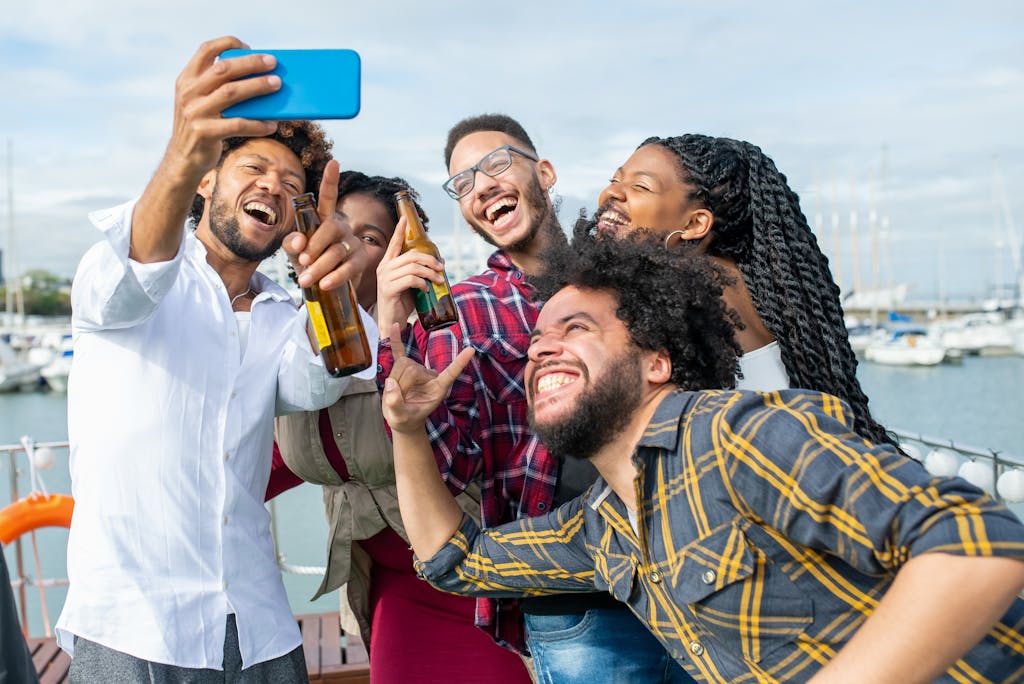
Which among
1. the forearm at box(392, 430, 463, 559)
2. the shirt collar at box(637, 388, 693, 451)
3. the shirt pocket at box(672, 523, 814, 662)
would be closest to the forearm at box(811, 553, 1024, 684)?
the shirt pocket at box(672, 523, 814, 662)

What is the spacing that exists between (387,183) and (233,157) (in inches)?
34.5

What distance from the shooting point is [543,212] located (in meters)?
3.01

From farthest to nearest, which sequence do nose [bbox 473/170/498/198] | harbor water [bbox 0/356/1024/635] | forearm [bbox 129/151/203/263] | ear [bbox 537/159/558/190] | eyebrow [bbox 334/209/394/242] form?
harbor water [bbox 0/356/1024/635] → eyebrow [bbox 334/209/394/242] → ear [bbox 537/159/558/190] → nose [bbox 473/170/498/198] → forearm [bbox 129/151/203/263]

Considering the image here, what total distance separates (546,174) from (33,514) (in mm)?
3733

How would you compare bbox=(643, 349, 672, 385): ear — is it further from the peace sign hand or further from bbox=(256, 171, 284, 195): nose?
bbox=(256, 171, 284, 195): nose

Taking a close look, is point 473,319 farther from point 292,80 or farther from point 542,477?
point 292,80

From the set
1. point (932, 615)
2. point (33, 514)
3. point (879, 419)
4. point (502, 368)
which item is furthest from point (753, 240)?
point (879, 419)

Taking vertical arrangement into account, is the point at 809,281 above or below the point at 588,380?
above

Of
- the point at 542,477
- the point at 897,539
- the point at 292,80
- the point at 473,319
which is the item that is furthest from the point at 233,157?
the point at 897,539

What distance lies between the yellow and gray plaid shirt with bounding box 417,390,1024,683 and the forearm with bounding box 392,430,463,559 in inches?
16.7

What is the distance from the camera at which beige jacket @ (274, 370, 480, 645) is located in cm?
283

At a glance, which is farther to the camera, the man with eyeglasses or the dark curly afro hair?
the dark curly afro hair

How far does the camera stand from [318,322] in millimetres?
2311

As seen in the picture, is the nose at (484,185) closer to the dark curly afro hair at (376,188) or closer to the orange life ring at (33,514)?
the dark curly afro hair at (376,188)
